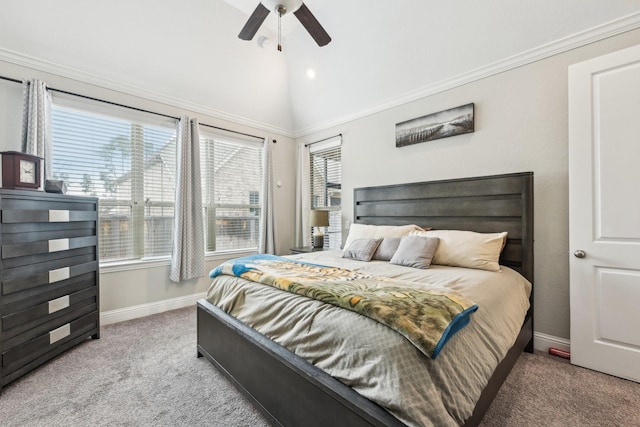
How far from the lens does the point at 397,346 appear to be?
1063mm

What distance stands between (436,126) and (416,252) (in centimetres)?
152

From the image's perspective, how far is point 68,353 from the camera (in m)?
2.36

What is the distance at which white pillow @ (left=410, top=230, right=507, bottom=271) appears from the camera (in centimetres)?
230

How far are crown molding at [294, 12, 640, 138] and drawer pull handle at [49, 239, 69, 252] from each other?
3.52m

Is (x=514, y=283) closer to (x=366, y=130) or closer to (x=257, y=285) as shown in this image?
(x=257, y=285)

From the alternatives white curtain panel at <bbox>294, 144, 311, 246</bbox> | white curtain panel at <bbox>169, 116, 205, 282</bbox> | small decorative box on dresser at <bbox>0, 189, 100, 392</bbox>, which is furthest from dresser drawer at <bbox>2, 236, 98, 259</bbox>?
white curtain panel at <bbox>294, 144, 311, 246</bbox>

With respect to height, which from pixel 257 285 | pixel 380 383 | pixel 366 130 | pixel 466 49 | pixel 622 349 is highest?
pixel 466 49

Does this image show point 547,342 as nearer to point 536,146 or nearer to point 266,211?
point 536,146

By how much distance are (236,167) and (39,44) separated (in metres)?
2.26

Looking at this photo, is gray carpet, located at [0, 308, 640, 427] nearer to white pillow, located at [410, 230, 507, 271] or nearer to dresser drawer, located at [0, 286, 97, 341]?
dresser drawer, located at [0, 286, 97, 341]

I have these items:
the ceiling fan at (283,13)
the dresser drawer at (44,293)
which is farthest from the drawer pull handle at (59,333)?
the ceiling fan at (283,13)

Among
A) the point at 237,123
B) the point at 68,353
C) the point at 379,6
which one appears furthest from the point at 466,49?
the point at 68,353

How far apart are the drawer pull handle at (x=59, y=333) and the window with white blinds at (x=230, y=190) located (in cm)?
175

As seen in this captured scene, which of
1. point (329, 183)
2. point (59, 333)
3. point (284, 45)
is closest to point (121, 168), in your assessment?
point (59, 333)
